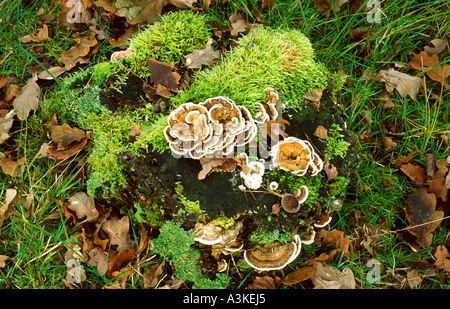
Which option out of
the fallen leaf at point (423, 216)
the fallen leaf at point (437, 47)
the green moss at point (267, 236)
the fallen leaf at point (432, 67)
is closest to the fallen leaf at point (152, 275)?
the green moss at point (267, 236)

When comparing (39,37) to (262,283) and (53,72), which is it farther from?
(262,283)

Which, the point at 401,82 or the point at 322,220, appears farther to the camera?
the point at 401,82

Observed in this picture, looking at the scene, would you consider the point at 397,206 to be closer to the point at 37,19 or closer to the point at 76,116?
the point at 76,116

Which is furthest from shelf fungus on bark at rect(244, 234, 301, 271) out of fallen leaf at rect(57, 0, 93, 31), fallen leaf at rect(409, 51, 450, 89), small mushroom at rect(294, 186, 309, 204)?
fallen leaf at rect(57, 0, 93, 31)

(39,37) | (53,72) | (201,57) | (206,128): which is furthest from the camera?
(39,37)

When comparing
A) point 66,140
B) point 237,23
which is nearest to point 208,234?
point 66,140

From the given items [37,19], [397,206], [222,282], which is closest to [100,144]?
[222,282]
